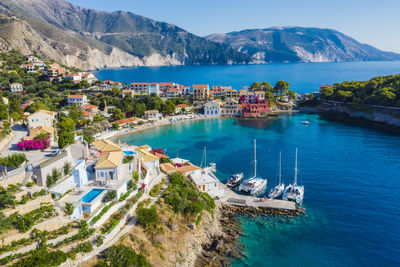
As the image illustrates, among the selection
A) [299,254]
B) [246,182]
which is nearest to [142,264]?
[299,254]

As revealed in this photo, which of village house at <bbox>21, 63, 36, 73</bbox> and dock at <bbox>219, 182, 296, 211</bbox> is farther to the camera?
village house at <bbox>21, 63, 36, 73</bbox>

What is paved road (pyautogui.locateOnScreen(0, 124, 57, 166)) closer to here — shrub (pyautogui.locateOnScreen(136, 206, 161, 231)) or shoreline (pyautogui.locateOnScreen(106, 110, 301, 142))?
shrub (pyautogui.locateOnScreen(136, 206, 161, 231))

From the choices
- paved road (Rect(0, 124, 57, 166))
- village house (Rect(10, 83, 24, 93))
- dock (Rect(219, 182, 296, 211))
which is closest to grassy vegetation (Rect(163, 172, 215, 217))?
dock (Rect(219, 182, 296, 211))

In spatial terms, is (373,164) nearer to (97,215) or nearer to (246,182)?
(246,182)

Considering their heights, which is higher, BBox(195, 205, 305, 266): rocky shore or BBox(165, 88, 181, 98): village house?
BBox(165, 88, 181, 98): village house

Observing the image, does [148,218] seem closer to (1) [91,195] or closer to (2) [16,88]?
(1) [91,195]

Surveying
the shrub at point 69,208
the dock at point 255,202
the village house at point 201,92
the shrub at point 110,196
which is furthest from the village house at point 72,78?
the shrub at point 69,208

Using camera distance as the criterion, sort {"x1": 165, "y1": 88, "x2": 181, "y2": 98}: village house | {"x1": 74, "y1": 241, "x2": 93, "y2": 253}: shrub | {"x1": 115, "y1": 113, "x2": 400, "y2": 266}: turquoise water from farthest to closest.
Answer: {"x1": 165, "y1": 88, "x2": 181, "y2": 98}: village house
{"x1": 115, "y1": 113, "x2": 400, "y2": 266}: turquoise water
{"x1": 74, "y1": 241, "x2": 93, "y2": 253}: shrub
